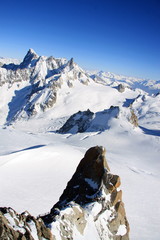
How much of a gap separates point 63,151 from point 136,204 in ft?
42.3

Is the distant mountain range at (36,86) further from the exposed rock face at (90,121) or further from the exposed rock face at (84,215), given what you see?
the exposed rock face at (84,215)

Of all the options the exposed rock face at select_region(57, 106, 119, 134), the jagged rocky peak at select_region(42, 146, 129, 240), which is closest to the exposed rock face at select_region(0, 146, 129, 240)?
the jagged rocky peak at select_region(42, 146, 129, 240)

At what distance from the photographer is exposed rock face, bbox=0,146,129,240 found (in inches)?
315

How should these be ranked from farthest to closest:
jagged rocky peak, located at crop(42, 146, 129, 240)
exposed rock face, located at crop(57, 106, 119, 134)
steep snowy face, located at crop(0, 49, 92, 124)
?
steep snowy face, located at crop(0, 49, 92, 124) → exposed rock face, located at crop(57, 106, 119, 134) → jagged rocky peak, located at crop(42, 146, 129, 240)

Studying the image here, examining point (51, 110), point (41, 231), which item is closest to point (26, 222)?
point (41, 231)

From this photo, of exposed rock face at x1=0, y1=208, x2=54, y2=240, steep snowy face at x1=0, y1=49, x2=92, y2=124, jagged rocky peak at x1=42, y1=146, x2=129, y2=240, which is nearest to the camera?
exposed rock face at x1=0, y1=208, x2=54, y2=240

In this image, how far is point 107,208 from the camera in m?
12.1

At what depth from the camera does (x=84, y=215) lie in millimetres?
10797

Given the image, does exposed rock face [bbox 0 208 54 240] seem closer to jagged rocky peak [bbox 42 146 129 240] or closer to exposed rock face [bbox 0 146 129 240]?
exposed rock face [bbox 0 146 129 240]

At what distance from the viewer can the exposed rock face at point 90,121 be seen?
207ft

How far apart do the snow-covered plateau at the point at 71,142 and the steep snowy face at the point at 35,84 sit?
0.66m

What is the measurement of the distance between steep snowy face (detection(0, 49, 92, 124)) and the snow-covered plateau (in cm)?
66

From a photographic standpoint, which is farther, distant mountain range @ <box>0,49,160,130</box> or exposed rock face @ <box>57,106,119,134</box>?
distant mountain range @ <box>0,49,160,130</box>

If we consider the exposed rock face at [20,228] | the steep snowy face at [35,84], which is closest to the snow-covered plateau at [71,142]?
the steep snowy face at [35,84]
